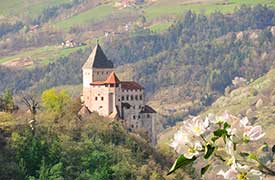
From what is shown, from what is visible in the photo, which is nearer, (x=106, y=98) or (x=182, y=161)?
(x=182, y=161)

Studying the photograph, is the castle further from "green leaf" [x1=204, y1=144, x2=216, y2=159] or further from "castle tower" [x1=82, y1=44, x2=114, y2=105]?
"green leaf" [x1=204, y1=144, x2=216, y2=159]

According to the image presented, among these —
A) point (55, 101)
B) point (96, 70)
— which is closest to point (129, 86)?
point (96, 70)

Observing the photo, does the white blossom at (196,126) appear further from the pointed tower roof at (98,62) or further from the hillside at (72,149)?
the pointed tower roof at (98,62)

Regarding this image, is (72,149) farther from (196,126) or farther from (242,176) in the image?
(242,176)

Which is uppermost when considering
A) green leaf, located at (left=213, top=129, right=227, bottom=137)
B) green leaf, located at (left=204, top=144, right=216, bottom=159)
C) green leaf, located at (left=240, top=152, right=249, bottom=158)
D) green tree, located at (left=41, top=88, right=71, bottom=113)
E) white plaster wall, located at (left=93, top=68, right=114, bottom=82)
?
green leaf, located at (left=213, top=129, right=227, bottom=137)

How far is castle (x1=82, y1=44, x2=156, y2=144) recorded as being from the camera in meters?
71.4

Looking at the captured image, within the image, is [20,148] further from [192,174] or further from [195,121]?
[195,121]

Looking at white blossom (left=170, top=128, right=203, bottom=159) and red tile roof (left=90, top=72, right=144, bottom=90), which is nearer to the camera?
white blossom (left=170, top=128, right=203, bottom=159)

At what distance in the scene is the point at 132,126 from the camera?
72375 millimetres

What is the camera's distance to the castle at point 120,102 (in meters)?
71.4

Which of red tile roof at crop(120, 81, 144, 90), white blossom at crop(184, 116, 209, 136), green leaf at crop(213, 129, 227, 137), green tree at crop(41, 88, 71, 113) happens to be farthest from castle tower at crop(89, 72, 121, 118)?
green leaf at crop(213, 129, 227, 137)

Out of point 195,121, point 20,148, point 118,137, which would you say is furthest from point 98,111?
point 195,121

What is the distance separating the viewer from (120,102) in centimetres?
7244

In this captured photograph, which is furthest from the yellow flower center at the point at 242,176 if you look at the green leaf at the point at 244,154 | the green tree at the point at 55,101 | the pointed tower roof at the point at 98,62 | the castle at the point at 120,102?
the pointed tower roof at the point at 98,62
